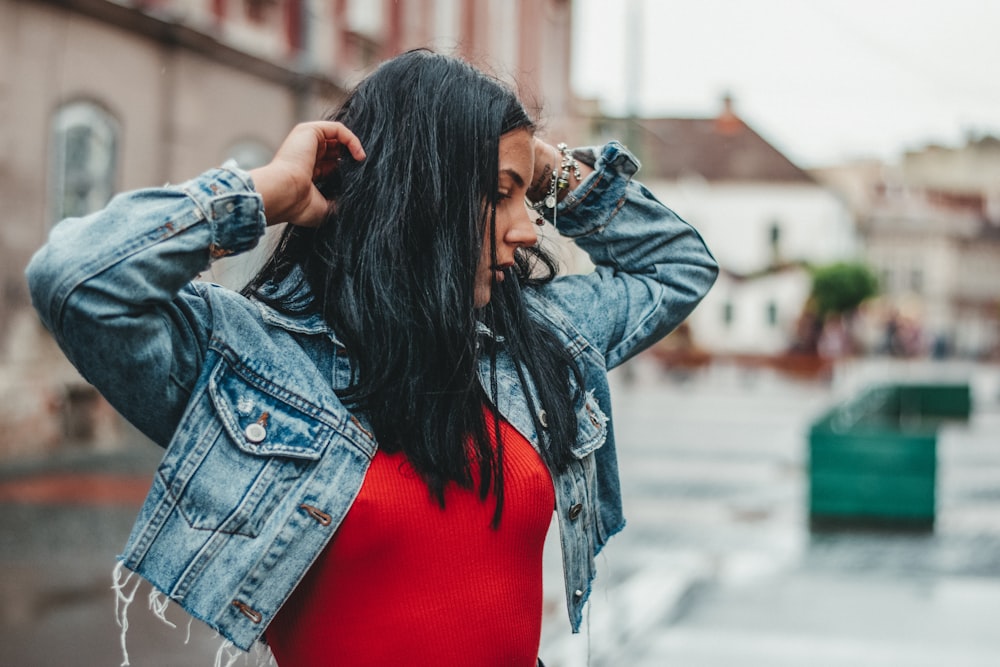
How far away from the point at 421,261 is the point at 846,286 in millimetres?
49641

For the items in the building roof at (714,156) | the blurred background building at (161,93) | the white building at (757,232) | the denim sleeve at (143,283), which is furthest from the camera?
the white building at (757,232)

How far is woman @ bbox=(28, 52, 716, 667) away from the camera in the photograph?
1541 millimetres

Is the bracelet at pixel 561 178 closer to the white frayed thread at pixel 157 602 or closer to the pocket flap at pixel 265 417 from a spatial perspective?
the pocket flap at pixel 265 417

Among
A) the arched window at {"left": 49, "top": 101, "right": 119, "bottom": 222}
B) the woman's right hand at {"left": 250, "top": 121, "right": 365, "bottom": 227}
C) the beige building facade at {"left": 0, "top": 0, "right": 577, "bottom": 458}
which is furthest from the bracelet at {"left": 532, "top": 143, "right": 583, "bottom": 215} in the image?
the arched window at {"left": 49, "top": 101, "right": 119, "bottom": 222}

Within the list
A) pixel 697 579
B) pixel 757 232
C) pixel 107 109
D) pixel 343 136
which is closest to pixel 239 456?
pixel 343 136

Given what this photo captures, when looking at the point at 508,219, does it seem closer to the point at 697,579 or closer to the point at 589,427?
the point at 589,427

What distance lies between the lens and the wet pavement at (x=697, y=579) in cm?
548

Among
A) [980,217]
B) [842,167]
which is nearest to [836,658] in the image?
[842,167]

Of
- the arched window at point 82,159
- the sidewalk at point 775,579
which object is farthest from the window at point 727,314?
the arched window at point 82,159

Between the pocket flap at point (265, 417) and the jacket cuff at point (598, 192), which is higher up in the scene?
the jacket cuff at point (598, 192)

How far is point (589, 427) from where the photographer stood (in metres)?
1.88

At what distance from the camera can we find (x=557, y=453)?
1805 mm

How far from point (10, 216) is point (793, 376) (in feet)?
85.0

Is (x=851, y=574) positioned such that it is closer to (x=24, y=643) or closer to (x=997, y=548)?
(x=997, y=548)
